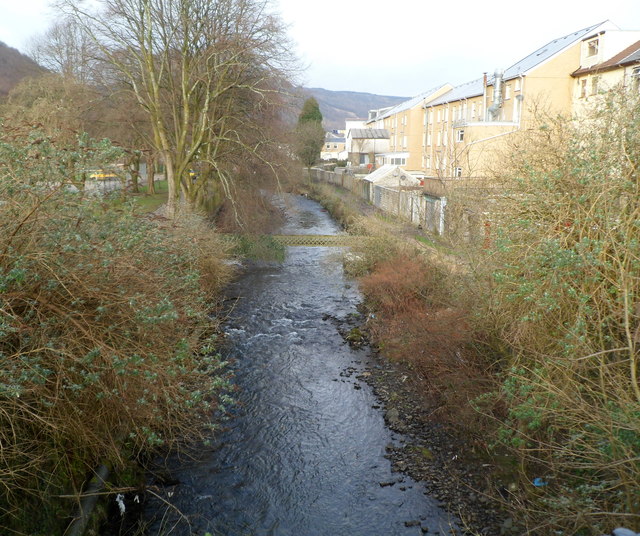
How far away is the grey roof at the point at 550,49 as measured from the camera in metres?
29.5

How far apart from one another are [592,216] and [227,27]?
54.6 ft

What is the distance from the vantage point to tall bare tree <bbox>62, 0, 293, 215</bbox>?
19141 mm

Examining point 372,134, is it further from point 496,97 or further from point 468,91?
point 496,97

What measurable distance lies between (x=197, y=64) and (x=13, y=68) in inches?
1107

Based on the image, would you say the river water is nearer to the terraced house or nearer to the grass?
the terraced house

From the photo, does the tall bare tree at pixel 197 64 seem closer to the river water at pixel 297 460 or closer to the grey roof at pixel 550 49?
the river water at pixel 297 460

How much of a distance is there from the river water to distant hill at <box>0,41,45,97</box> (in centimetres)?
3071

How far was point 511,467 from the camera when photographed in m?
7.77

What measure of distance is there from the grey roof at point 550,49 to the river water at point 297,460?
24544mm

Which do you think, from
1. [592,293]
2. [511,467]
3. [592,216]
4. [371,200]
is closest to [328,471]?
[511,467]

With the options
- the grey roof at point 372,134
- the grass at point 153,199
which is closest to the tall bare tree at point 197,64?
the grass at point 153,199

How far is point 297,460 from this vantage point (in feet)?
27.4

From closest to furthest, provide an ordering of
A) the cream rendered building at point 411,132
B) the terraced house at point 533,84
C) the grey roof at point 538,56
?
the terraced house at point 533,84
the grey roof at point 538,56
the cream rendered building at point 411,132

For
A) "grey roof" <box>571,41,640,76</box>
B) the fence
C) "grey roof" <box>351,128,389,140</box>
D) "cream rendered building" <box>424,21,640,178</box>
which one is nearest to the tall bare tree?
the fence
